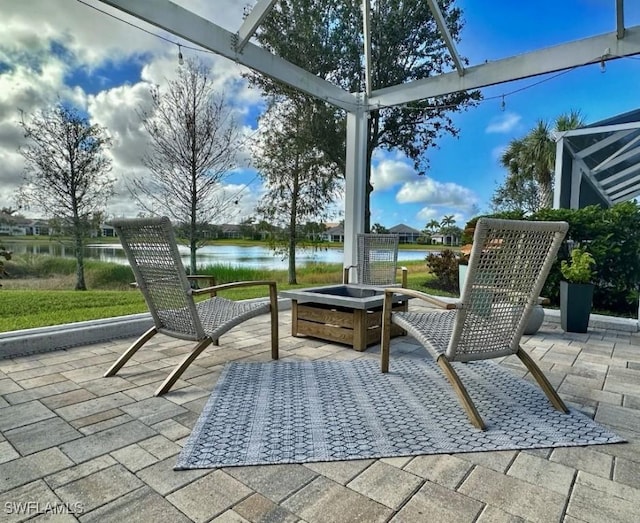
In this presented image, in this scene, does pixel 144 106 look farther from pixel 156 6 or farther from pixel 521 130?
pixel 521 130

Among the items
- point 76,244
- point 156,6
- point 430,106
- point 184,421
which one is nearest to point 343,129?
point 430,106

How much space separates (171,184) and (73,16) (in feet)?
5.84

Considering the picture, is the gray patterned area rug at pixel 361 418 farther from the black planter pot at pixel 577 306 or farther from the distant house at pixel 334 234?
the distant house at pixel 334 234

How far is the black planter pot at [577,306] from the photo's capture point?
392 centimetres

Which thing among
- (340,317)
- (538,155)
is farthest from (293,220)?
(538,155)

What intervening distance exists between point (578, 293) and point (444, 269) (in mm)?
2381

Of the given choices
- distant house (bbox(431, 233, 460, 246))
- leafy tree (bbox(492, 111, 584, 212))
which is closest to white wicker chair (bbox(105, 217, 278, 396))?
distant house (bbox(431, 233, 460, 246))

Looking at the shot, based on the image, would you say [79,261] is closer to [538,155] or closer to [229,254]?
[229,254]

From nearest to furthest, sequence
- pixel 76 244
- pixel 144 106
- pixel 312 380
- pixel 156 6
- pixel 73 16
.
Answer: pixel 312 380, pixel 156 6, pixel 73 16, pixel 76 244, pixel 144 106

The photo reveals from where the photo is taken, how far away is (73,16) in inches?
134

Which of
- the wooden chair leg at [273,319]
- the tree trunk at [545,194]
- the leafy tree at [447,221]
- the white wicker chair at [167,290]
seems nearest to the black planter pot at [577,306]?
the leafy tree at [447,221]

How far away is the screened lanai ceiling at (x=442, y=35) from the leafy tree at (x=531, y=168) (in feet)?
6.10

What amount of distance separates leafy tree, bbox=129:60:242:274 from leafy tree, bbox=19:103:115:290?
536mm

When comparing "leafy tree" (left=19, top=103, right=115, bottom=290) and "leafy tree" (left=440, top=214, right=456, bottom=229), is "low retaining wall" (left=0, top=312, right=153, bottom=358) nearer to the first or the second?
"leafy tree" (left=19, top=103, right=115, bottom=290)
